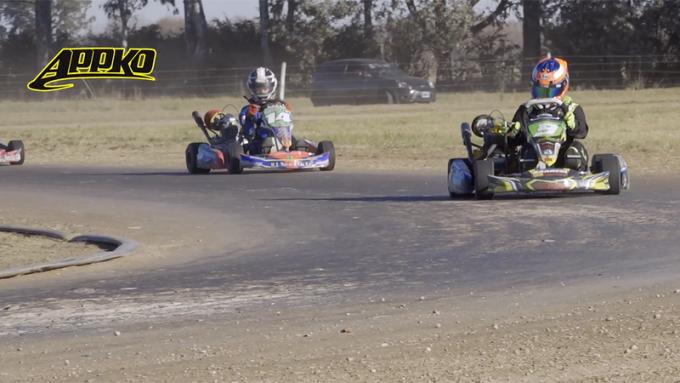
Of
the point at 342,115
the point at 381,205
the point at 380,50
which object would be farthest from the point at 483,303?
the point at 380,50

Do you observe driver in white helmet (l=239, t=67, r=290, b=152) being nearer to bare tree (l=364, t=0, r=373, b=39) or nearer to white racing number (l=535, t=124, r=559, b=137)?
white racing number (l=535, t=124, r=559, b=137)

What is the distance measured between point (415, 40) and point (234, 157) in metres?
32.3

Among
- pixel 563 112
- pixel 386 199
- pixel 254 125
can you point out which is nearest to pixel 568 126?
pixel 563 112

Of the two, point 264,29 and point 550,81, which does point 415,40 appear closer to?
point 264,29

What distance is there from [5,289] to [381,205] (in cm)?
574

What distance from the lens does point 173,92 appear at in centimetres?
4719

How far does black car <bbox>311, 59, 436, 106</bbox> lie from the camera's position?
135 feet

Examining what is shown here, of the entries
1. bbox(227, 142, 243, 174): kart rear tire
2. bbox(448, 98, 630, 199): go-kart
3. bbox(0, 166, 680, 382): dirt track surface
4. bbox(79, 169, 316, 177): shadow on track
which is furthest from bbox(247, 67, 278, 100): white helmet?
bbox(448, 98, 630, 199): go-kart

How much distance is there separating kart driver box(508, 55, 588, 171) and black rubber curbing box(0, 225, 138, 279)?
15.8 ft

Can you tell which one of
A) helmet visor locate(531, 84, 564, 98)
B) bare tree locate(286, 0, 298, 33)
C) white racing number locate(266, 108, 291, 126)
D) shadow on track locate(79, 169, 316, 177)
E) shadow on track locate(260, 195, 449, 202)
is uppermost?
bare tree locate(286, 0, 298, 33)

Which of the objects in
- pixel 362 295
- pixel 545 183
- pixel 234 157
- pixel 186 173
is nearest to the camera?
pixel 362 295

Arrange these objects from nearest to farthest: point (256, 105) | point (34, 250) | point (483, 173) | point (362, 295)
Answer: point (362, 295), point (34, 250), point (483, 173), point (256, 105)

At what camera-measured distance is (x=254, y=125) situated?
1917cm

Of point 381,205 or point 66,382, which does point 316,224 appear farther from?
point 66,382
